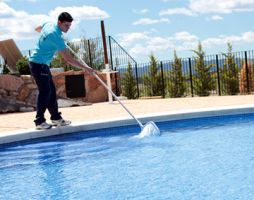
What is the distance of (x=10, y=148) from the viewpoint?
19.5 feet

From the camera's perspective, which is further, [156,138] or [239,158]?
[156,138]

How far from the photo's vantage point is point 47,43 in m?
6.43

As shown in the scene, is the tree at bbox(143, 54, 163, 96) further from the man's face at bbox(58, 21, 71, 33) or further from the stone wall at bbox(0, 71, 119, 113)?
the man's face at bbox(58, 21, 71, 33)

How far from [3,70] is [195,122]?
7408mm

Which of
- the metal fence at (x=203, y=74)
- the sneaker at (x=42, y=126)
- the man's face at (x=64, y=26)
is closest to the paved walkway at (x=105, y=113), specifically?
the sneaker at (x=42, y=126)

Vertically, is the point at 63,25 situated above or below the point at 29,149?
above

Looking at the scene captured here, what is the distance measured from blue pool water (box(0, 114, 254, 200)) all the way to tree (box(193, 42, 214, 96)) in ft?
38.4

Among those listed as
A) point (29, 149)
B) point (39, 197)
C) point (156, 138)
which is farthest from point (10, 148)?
point (39, 197)

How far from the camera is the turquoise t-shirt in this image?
627 centimetres

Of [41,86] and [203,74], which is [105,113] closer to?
[41,86]

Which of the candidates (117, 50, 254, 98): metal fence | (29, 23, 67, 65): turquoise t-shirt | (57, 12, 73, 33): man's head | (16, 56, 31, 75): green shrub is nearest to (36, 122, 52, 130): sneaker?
(29, 23, 67, 65): turquoise t-shirt

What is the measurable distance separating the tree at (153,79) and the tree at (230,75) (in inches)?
98.5

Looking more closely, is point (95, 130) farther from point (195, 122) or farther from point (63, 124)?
point (195, 122)

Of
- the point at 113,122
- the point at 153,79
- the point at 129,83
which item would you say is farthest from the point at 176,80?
the point at 113,122
